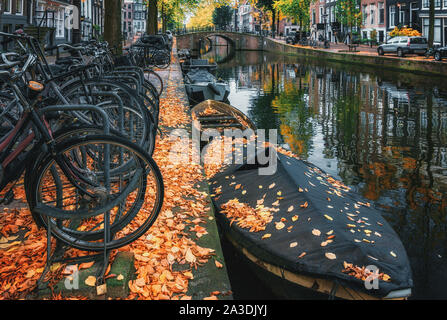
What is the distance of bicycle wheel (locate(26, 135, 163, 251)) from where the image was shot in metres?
2.98

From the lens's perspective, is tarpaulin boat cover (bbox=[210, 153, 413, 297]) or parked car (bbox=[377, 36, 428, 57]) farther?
parked car (bbox=[377, 36, 428, 57])

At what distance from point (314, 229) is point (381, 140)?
8.02 m

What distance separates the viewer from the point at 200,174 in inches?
240

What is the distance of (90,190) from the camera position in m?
3.21

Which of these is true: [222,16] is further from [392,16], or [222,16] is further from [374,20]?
[392,16]

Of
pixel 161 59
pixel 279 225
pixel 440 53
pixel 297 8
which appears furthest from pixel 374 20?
pixel 279 225

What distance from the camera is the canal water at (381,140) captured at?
6.45 metres

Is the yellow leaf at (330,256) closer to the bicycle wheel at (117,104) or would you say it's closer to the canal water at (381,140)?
the canal water at (381,140)

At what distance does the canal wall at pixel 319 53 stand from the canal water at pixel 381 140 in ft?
1.75

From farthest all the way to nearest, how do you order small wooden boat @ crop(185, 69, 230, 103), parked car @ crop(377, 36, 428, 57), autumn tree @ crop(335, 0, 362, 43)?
autumn tree @ crop(335, 0, 362, 43) < parked car @ crop(377, 36, 428, 57) < small wooden boat @ crop(185, 69, 230, 103)

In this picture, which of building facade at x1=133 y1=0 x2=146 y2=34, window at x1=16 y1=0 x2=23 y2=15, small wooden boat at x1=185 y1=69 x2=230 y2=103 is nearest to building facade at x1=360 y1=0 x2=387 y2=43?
small wooden boat at x1=185 y1=69 x2=230 y2=103

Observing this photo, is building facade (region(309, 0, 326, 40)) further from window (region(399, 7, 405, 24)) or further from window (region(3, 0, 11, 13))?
window (region(3, 0, 11, 13))

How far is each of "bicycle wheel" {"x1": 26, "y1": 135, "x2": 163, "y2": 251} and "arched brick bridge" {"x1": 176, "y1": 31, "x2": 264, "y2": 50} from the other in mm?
57085
